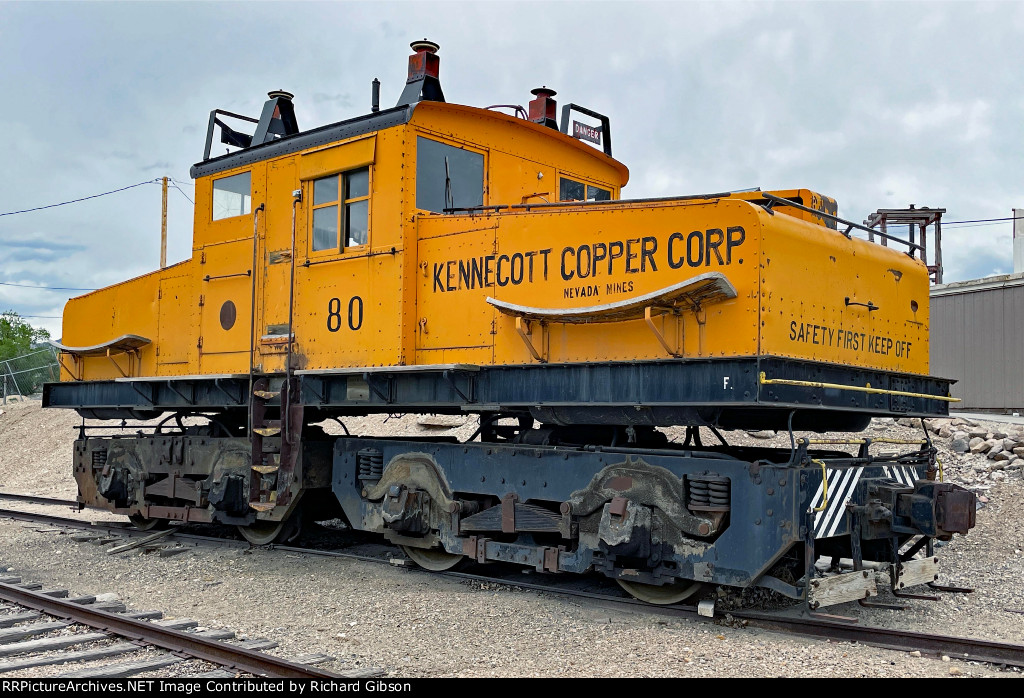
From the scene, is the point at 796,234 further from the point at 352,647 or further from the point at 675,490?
the point at 352,647

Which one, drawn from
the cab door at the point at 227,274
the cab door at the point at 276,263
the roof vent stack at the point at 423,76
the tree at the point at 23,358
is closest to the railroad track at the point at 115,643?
the cab door at the point at 276,263

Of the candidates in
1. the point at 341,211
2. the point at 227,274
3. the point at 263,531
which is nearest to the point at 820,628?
the point at 341,211

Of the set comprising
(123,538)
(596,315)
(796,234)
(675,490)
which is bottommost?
(123,538)

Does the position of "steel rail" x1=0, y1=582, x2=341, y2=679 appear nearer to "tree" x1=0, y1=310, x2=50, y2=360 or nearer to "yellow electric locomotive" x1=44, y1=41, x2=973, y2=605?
"yellow electric locomotive" x1=44, y1=41, x2=973, y2=605

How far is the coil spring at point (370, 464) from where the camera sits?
869 centimetres

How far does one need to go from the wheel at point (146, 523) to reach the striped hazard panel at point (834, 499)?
8.51 m

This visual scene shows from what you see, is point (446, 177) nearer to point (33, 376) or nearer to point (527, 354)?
point (527, 354)

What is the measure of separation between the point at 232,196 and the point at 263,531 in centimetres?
383

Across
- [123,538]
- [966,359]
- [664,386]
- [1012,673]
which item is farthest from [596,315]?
[966,359]

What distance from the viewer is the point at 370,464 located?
872 cm

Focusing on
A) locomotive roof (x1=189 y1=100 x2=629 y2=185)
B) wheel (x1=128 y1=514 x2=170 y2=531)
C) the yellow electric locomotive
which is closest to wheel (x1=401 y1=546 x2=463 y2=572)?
the yellow electric locomotive

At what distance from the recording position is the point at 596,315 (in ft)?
21.9

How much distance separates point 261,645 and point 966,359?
611 inches
